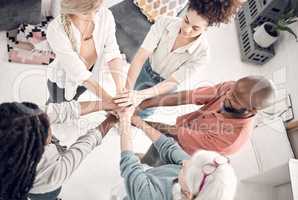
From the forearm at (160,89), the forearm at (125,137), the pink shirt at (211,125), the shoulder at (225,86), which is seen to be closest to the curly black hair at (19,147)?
the forearm at (125,137)

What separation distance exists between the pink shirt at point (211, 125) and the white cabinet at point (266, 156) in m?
0.08

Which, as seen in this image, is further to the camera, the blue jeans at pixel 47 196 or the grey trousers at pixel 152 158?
the grey trousers at pixel 152 158

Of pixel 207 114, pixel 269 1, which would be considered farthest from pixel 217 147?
pixel 269 1

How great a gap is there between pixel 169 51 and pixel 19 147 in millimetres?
562

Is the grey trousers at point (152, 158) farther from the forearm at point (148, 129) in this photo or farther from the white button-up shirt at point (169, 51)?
the white button-up shirt at point (169, 51)

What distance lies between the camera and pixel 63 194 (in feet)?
4.44

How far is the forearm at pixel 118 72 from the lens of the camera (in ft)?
4.65

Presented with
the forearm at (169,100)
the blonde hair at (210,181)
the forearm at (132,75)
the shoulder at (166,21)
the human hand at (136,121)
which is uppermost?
the shoulder at (166,21)

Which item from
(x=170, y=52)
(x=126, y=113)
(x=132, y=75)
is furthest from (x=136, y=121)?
(x=170, y=52)

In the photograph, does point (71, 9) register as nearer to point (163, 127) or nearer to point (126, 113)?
point (126, 113)

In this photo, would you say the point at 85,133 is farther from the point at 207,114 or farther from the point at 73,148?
the point at 207,114

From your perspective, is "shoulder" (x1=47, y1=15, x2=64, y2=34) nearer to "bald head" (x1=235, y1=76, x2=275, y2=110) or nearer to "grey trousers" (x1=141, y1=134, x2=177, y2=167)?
"grey trousers" (x1=141, y1=134, x2=177, y2=167)

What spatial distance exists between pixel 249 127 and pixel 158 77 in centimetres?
34

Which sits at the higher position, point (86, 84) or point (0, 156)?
point (86, 84)
